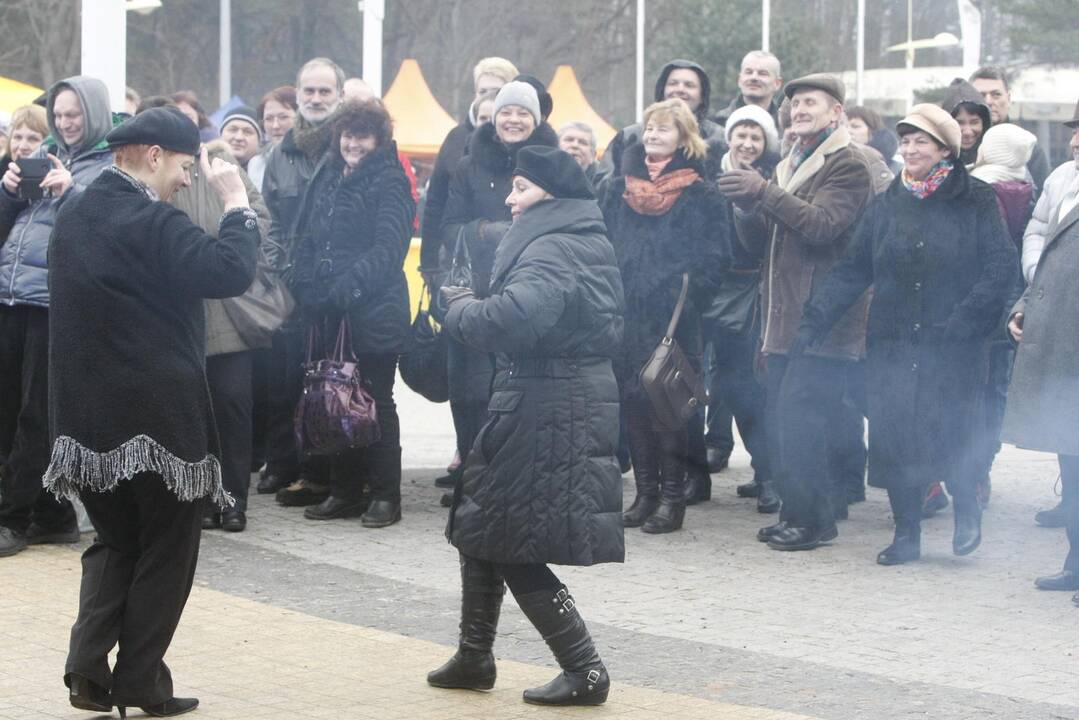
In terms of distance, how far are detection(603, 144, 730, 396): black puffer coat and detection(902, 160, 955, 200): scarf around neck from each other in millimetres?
1074

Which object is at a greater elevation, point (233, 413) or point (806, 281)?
point (806, 281)

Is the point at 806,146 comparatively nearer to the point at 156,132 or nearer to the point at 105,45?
the point at 105,45

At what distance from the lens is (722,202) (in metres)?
8.45

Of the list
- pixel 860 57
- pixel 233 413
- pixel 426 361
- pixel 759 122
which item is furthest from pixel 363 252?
→ pixel 860 57

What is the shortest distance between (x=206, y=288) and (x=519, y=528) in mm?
1214

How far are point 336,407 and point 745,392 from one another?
2.29 meters

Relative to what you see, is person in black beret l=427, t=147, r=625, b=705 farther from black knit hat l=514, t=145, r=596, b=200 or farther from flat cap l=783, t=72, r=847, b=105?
flat cap l=783, t=72, r=847, b=105

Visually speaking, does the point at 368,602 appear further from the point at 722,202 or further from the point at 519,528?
the point at 722,202

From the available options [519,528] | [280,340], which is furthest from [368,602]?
[280,340]

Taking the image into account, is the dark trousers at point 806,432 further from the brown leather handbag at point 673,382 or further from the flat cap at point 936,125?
the flat cap at point 936,125

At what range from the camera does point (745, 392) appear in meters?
9.32

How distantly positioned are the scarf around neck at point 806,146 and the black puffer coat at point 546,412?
2946 millimetres

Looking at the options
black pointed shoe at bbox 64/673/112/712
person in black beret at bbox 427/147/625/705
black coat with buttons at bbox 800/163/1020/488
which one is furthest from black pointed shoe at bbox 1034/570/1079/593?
black pointed shoe at bbox 64/673/112/712

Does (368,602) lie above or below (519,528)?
below
